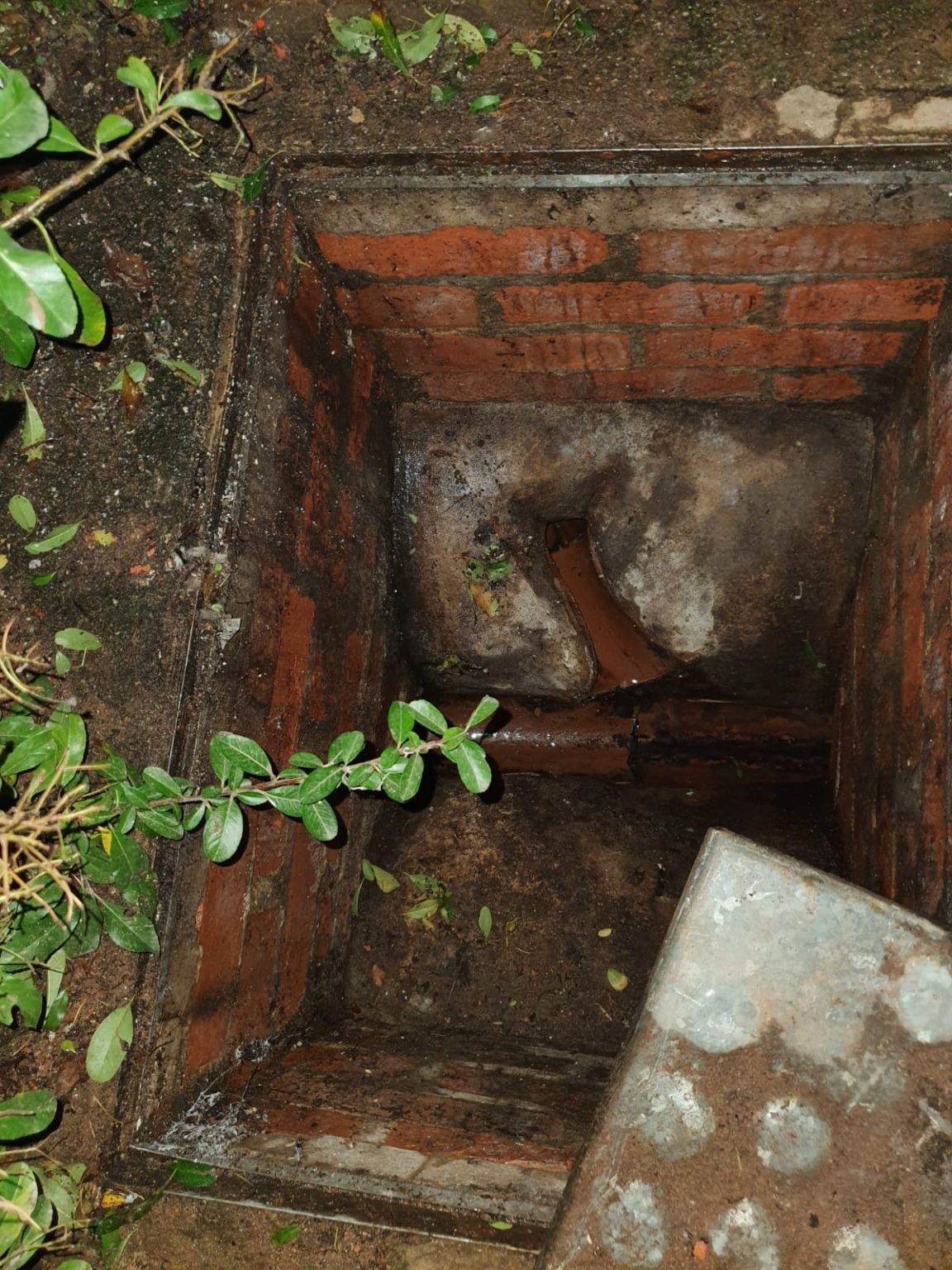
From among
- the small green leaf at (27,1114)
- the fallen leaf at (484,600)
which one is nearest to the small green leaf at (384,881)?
the fallen leaf at (484,600)

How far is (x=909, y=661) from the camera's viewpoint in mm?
1742

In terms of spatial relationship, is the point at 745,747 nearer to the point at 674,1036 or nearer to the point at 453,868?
the point at 453,868

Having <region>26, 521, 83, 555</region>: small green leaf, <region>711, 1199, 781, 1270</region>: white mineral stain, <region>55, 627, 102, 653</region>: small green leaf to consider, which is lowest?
<region>711, 1199, 781, 1270</region>: white mineral stain

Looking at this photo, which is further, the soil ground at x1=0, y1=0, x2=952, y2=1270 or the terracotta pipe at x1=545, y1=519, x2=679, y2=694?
the terracotta pipe at x1=545, y1=519, x2=679, y2=694

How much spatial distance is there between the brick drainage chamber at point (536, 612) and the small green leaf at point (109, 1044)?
0.05 metres

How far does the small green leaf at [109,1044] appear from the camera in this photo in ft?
4.22

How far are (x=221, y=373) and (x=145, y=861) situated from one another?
33.6 inches

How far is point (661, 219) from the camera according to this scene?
1.48 meters

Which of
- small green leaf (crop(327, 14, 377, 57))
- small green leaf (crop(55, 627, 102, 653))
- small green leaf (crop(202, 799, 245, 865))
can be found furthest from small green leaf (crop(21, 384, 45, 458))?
small green leaf (crop(327, 14, 377, 57))

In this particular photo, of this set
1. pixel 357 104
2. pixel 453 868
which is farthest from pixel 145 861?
pixel 357 104

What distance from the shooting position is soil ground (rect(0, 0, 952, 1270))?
1387 millimetres

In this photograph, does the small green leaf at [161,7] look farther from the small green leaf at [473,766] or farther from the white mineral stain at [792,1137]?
the white mineral stain at [792,1137]

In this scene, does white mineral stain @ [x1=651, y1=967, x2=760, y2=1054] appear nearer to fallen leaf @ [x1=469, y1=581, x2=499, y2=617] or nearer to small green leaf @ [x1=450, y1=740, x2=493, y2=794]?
small green leaf @ [x1=450, y1=740, x2=493, y2=794]

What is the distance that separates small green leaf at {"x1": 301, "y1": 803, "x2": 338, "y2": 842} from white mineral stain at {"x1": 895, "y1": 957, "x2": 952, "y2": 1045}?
0.81 meters
